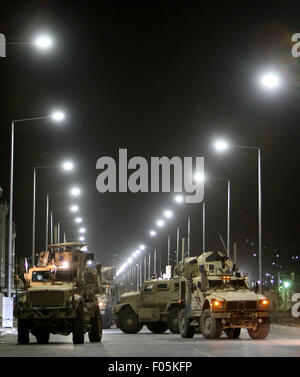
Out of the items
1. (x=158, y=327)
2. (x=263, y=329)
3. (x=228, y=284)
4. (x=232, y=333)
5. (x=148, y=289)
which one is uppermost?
(x=228, y=284)

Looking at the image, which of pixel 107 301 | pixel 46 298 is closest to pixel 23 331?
pixel 46 298

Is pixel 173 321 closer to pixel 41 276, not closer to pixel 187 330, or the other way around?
pixel 187 330

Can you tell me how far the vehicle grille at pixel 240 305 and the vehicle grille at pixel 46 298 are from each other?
6.07 m

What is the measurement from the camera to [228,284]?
36.9m

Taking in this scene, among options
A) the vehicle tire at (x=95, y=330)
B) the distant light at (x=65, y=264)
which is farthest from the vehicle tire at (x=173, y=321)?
the distant light at (x=65, y=264)

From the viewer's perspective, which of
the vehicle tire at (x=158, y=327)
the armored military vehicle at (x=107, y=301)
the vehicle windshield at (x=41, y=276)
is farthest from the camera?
the armored military vehicle at (x=107, y=301)

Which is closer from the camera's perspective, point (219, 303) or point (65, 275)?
point (65, 275)

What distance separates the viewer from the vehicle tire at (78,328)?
1224 inches

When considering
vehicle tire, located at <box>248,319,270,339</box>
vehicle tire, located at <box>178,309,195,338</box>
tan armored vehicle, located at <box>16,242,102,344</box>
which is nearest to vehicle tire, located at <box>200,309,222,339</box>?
vehicle tire, located at <box>178,309,195,338</box>

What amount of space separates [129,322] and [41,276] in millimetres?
10885

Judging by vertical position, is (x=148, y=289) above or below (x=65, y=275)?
below

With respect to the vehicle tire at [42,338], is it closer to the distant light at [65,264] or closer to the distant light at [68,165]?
the distant light at [65,264]
